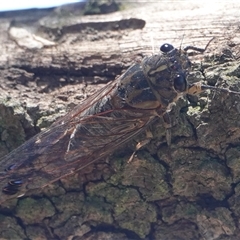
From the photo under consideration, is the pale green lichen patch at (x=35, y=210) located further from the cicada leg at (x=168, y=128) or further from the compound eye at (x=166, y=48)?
the compound eye at (x=166, y=48)

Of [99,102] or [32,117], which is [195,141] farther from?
[32,117]

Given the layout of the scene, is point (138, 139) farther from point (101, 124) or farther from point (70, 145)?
point (70, 145)

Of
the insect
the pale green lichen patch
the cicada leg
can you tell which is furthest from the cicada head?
the pale green lichen patch

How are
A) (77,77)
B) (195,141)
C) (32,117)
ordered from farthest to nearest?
(77,77), (32,117), (195,141)

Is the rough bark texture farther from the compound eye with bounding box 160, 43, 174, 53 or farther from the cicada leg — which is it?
the compound eye with bounding box 160, 43, 174, 53

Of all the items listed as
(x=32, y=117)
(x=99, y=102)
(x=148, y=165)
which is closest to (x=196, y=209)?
(x=148, y=165)


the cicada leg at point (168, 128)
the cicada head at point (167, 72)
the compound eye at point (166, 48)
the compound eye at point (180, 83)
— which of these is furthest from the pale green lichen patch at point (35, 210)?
the compound eye at point (166, 48)
